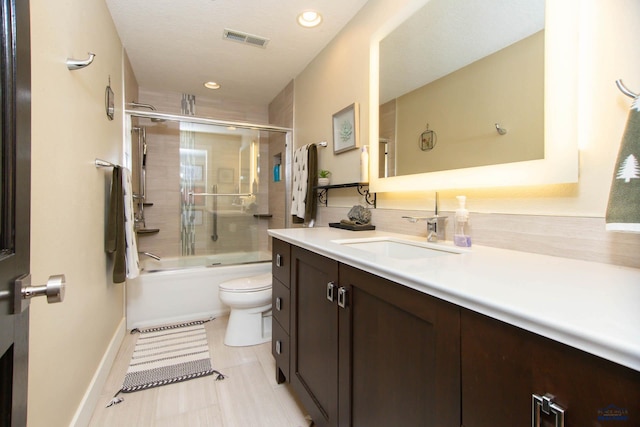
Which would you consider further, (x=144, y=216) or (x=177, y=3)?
(x=144, y=216)

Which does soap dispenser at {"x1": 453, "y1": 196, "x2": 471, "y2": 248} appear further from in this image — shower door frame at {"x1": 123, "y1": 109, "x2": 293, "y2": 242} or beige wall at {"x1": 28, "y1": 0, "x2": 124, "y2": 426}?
shower door frame at {"x1": 123, "y1": 109, "x2": 293, "y2": 242}

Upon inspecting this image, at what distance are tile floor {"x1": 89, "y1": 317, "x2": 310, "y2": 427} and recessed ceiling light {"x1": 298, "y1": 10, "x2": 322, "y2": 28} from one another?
7.58 feet

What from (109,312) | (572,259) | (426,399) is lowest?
(109,312)

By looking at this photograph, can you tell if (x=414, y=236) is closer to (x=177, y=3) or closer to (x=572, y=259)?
(x=572, y=259)

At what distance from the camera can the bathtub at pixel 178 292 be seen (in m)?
2.42

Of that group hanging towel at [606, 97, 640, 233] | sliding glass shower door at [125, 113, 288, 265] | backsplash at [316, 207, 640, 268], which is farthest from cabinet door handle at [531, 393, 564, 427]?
sliding glass shower door at [125, 113, 288, 265]

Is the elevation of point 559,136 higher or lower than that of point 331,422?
higher

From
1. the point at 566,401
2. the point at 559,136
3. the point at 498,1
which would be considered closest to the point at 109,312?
the point at 566,401

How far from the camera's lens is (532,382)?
48cm

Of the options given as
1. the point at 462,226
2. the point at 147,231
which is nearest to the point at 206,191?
the point at 147,231

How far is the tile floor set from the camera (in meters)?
1.40

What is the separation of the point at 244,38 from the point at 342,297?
2.14 meters

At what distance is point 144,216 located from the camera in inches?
127

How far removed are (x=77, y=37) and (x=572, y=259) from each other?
7.01ft
